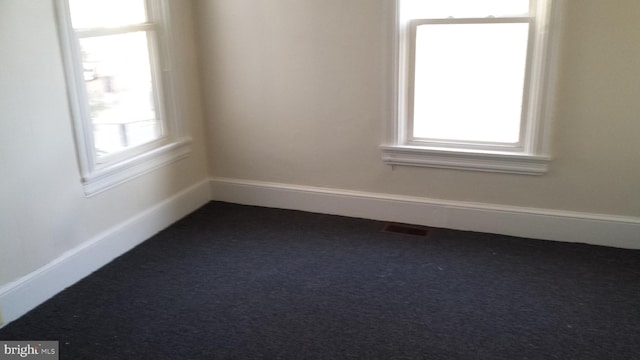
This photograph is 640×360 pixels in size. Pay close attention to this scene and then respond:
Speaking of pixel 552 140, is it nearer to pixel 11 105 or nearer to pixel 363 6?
pixel 363 6

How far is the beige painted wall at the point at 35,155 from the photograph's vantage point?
2.50m

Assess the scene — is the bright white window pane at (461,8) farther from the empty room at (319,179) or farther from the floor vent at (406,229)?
the floor vent at (406,229)

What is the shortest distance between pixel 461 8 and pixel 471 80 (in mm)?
413

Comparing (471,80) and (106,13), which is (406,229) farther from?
(106,13)

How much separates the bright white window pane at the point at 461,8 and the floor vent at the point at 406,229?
4.19ft

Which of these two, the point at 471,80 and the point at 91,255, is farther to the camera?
the point at 471,80

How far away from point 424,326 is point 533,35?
1.71 meters

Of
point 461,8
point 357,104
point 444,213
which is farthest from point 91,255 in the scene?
point 461,8

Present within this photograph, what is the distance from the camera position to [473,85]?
3268 mm
